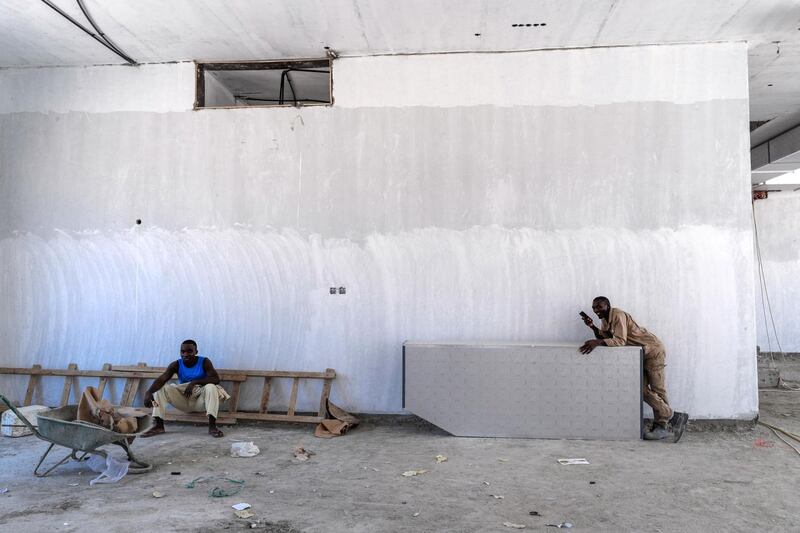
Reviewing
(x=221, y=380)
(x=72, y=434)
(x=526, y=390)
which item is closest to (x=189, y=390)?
(x=221, y=380)

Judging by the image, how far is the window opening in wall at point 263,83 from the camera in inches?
263

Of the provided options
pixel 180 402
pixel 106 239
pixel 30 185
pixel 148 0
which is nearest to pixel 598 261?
pixel 180 402

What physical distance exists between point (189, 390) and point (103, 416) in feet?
4.25

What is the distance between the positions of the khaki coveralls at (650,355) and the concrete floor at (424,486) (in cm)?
37

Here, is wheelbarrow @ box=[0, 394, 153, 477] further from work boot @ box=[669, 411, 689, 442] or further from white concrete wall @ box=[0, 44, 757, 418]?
work boot @ box=[669, 411, 689, 442]

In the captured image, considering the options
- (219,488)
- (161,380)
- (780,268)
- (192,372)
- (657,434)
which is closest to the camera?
(219,488)

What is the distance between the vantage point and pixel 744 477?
4566 millimetres

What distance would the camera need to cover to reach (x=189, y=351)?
19.6 ft

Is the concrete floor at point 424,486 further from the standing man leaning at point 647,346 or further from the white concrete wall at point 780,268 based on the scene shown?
the white concrete wall at point 780,268

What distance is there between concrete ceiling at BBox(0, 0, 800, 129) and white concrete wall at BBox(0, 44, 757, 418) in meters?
0.30

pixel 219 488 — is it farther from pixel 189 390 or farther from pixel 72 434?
→ pixel 189 390

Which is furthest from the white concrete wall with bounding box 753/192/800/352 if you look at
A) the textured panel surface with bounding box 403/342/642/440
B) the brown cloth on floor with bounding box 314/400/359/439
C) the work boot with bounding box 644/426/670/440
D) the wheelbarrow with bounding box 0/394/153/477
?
the wheelbarrow with bounding box 0/394/153/477

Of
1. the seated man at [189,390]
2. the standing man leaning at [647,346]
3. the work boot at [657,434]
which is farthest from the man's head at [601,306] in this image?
the seated man at [189,390]

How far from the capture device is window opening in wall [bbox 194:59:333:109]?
668 cm
